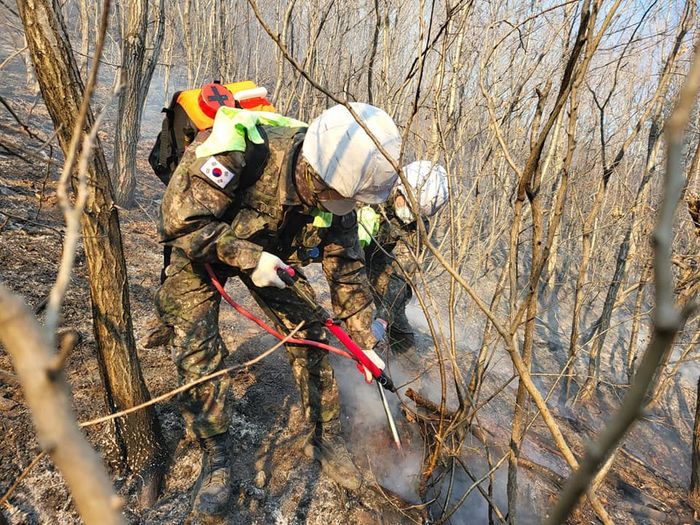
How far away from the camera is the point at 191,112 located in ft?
8.19

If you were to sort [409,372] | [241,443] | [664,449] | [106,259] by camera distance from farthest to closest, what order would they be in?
[664,449] < [409,372] < [241,443] < [106,259]

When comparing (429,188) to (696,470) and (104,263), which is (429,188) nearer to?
(104,263)

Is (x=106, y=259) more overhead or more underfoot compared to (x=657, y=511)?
more overhead

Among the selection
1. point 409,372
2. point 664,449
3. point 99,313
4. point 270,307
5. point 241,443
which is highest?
point 99,313

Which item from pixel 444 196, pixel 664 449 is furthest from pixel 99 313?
pixel 664 449

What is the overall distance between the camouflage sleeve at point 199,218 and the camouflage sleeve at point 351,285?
631 millimetres

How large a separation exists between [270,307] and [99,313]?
3.45 ft

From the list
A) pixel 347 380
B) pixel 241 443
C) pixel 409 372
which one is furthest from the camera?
pixel 409 372

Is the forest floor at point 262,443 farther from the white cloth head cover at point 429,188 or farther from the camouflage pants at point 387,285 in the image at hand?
the white cloth head cover at point 429,188

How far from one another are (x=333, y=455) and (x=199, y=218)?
5.52ft

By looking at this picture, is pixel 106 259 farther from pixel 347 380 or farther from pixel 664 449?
pixel 664 449

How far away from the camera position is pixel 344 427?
314 centimetres

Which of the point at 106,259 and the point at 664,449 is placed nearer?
the point at 106,259

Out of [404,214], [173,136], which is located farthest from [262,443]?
[404,214]
